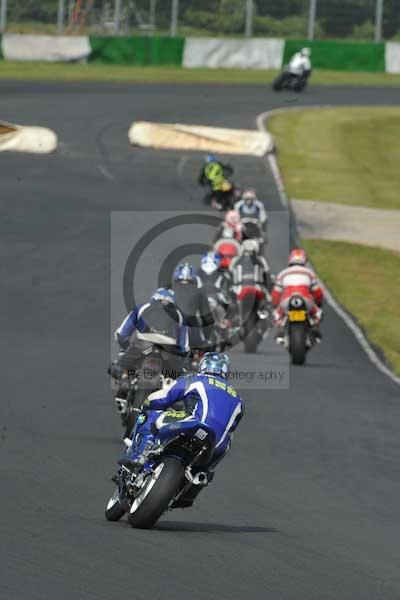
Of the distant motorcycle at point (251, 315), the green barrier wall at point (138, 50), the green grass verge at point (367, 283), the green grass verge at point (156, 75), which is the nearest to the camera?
the distant motorcycle at point (251, 315)

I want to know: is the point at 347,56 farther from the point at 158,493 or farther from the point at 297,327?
the point at 158,493

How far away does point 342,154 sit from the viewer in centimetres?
4569

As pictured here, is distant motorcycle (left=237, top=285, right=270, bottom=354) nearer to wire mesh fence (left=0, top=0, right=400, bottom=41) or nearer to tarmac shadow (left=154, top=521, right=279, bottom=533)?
tarmac shadow (left=154, top=521, right=279, bottom=533)

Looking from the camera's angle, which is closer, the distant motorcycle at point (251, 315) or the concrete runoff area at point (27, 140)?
the distant motorcycle at point (251, 315)

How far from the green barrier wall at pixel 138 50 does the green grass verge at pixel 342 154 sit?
10.2 metres

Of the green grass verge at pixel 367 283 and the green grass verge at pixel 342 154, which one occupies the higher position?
the green grass verge at pixel 367 283

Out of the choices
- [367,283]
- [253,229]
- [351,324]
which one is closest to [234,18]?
[367,283]

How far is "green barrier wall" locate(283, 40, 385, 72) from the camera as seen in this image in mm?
60281

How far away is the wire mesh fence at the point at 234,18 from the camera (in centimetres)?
5706

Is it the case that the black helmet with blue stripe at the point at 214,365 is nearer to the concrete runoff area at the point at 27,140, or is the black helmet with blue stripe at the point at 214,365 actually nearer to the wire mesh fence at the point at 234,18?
the concrete runoff area at the point at 27,140

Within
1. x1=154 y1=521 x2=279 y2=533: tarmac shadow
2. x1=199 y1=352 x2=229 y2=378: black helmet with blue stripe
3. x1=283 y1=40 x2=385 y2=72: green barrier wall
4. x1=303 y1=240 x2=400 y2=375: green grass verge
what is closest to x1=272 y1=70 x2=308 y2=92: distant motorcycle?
x1=283 y1=40 x2=385 y2=72: green barrier wall

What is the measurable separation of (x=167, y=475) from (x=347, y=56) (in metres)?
53.5

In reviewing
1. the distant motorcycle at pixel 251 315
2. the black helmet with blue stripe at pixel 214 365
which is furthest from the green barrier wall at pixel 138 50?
the black helmet with blue stripe at pixel 214 365

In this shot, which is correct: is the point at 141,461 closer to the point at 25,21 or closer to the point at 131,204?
the point at 131,204
